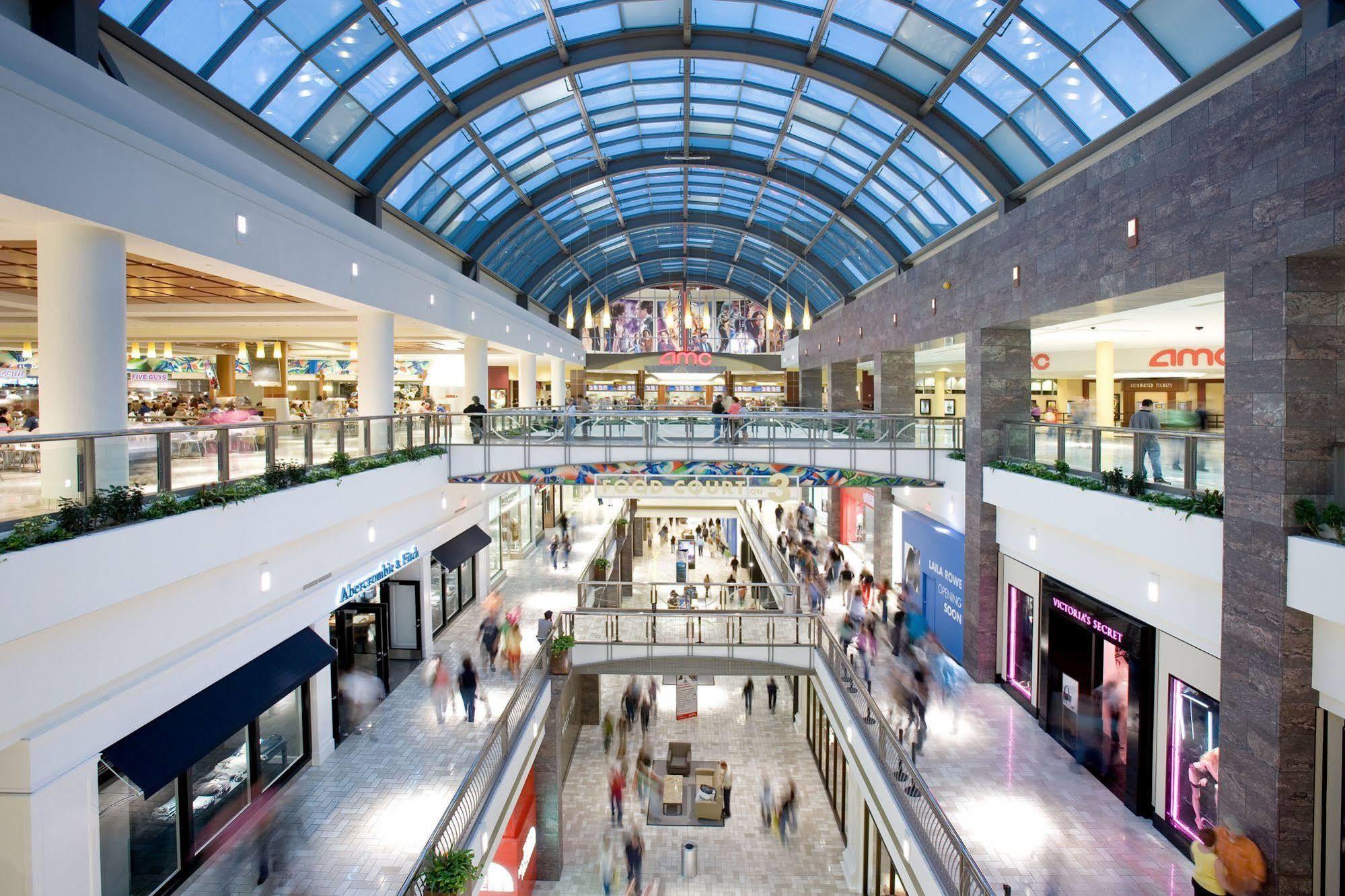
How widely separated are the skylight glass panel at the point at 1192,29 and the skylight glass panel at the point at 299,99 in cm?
1278

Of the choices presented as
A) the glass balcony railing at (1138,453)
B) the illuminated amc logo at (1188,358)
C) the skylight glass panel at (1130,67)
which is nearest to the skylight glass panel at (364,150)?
the skylight glass panel at (1130,67)

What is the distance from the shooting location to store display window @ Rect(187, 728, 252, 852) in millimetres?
8820

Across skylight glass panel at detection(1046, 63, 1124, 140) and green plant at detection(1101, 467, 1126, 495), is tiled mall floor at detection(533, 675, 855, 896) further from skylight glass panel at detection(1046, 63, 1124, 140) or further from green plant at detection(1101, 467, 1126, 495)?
skylight glass panel at detection(1046, 63, 1124, 140)

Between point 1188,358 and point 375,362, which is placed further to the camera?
point 1188,358

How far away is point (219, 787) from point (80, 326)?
599 centimetres

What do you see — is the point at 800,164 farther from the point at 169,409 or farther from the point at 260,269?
the point at 169,409

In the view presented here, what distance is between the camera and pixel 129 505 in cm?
662

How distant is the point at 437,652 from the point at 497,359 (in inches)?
1006

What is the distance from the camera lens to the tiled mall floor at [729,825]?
13.0 meters

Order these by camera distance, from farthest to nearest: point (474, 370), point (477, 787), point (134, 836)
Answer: point (474, 370), point (477, 787), point (134, 836)

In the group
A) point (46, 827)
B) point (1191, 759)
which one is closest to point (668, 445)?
point (1191, 759)

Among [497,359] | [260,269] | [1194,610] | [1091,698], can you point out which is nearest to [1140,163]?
[1194,610]

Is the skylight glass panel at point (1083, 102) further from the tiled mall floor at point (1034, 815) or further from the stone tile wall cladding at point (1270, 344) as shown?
the tiled mall floor at point (1034, 815)

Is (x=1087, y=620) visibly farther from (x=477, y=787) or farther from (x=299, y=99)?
(x=299, y=99)
